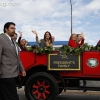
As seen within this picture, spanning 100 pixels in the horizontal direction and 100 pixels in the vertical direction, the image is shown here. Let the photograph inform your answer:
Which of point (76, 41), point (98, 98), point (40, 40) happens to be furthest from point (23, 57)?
point (98, 98)

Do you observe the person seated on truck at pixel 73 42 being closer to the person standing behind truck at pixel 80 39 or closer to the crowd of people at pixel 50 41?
the crowd of people at pixel 50 41

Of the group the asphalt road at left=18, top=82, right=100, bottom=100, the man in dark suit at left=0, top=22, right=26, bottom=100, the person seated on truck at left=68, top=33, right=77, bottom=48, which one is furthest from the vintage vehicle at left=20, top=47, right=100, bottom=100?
the man in dark suit at left=0, top=22, right=26, bottom=100

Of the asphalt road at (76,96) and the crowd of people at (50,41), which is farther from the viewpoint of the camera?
the asphalt road at (76,96)

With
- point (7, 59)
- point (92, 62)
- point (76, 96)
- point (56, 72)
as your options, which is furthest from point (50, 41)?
point (7, 59)

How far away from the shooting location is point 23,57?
18.3ft

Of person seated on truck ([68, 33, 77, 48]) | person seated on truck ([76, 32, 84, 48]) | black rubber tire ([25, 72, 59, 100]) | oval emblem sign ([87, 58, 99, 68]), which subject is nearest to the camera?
oval emblem sign ([87, 58, 99, 68])

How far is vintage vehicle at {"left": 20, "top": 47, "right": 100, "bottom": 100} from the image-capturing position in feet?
17.3

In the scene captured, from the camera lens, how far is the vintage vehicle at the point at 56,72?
5281 millimetres

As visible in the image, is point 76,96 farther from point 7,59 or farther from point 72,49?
point 7,59

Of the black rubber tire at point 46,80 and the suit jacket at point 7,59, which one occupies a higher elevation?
the suit jacket at point 7,59

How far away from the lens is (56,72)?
5.52 m

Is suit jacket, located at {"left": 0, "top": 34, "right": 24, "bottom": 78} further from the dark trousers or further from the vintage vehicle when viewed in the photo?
the vintage vehicle

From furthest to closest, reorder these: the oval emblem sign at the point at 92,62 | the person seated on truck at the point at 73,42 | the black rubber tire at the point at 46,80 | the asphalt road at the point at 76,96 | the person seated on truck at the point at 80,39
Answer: the asphalt road at the point at 76,96, the person seated on truck at the point at 80,39, the person seated on truck at the point at 73,42, the black rubber tire at the point at 46,80, the oval emblem sign at the point at 92,62

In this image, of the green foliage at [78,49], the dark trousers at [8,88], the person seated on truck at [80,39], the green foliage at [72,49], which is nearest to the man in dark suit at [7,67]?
the dark trousers at [8,88]
